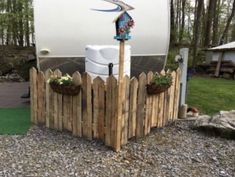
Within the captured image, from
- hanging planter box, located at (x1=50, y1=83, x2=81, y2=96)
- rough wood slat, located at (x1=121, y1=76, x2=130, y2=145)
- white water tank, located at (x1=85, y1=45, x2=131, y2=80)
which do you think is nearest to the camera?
rough wood slat, located at (x1=121, y1=76, x2=130, y2=145)

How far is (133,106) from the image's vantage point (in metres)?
4.42

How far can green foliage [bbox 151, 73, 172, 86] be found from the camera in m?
4.66

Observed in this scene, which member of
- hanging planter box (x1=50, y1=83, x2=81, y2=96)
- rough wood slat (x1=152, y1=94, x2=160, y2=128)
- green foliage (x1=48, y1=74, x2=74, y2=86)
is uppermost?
green foliage (x1=48, y1=74, x2=74, y2=86)

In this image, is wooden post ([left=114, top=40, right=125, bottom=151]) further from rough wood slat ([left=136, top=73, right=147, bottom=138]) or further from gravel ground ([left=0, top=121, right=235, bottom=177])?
rough wood slat ([left=136, top=73, right=147, bottom=138])

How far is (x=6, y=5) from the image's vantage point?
1695 centimetres

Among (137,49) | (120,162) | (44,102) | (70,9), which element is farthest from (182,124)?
(70,9)

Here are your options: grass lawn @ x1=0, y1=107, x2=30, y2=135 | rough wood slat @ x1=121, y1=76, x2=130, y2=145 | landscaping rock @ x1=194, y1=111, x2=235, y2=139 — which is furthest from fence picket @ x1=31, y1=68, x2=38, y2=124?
landscaping rock @ x1=194, y1=111, x2=235, y2=139

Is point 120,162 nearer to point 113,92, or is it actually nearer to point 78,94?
point 113,92

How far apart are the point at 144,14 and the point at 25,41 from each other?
40.6 feet

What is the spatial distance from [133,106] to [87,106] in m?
0.63

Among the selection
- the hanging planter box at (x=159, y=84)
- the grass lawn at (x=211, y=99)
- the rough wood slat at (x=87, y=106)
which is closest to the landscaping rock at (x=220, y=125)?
the hanging planter box at (x=159, y=84)

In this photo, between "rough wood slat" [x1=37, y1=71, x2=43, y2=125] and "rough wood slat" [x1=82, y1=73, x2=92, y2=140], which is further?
"rough wood slat" [x1=37, y1=71, x2=43, y2=125]

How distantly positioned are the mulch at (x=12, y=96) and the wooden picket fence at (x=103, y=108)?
192 centimetres

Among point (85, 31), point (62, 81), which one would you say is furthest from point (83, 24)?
point (62, 81)
